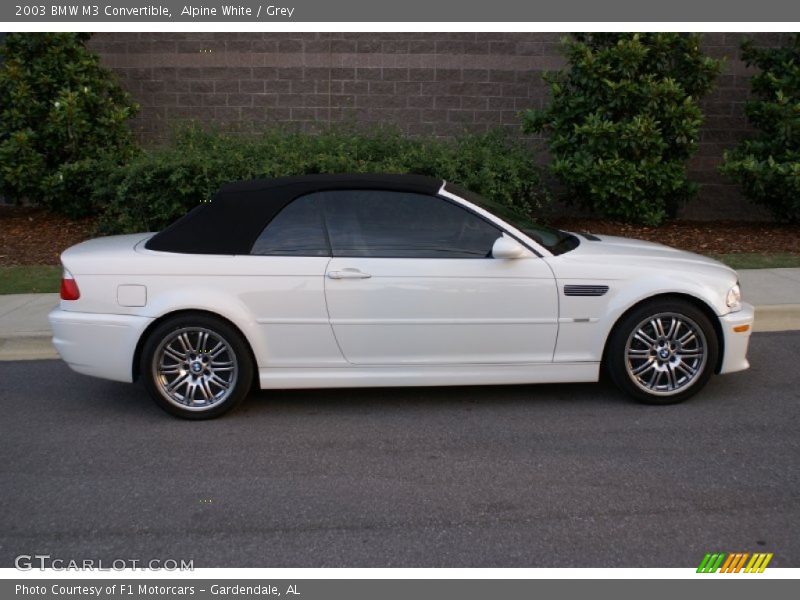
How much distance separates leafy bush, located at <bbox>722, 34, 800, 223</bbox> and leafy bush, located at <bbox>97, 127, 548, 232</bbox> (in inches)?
111

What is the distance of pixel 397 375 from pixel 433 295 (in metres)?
0.59

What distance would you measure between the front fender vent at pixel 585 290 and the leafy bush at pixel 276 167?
4.51 m

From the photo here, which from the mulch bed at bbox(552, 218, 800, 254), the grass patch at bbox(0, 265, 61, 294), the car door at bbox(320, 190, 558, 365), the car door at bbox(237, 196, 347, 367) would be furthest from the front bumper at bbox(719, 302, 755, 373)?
the grass patch at bbox(0, 265, 61, 294)

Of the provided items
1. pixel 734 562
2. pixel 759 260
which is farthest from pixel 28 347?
pixel 759 260

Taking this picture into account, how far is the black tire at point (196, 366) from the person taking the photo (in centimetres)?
569

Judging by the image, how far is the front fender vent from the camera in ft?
18.9

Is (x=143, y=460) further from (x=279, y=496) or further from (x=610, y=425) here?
(x=610, y=425)

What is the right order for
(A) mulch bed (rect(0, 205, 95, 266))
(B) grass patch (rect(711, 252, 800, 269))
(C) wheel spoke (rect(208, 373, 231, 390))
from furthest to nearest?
(A) mulch bed (rect(0, 205, 95, 266)) → (B) grass patch (rect(711, 252, 800, 269)) → (C) wheel spoke (rect(208, 373, 231, 390))

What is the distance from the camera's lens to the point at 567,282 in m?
5.75

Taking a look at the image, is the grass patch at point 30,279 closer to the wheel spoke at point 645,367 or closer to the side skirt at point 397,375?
the side skirt at point 397,375

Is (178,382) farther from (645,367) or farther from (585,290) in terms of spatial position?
(645,367)

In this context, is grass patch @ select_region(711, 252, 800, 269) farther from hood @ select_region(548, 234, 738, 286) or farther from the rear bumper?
the rear bumper

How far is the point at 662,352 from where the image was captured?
582cm

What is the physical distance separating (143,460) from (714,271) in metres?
3.91
